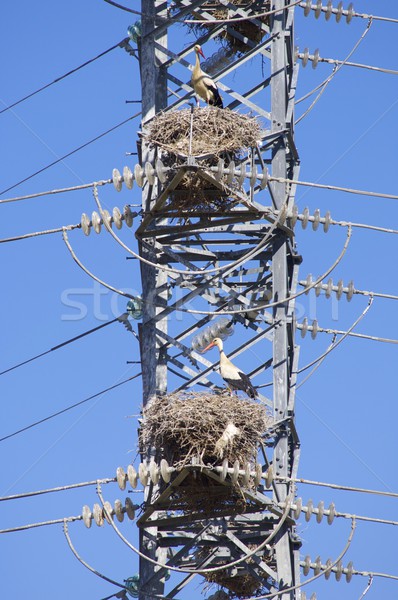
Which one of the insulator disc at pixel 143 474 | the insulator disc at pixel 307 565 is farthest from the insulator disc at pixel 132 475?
the insulator disc at pixel 307 565

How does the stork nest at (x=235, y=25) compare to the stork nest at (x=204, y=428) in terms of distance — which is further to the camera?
the stork nest at (x=235, y=25)

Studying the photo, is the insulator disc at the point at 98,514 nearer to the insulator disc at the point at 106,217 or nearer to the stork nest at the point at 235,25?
the insulator disc at the point at 106,217

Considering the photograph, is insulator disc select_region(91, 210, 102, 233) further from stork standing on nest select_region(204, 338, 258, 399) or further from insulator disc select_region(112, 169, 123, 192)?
stork standing on nest select_region(204, 338, 258, 399)

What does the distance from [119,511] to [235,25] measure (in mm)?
6704

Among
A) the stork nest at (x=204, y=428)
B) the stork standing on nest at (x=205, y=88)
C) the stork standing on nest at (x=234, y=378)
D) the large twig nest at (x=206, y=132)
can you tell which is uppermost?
the stork standing on nest at (x=205, y=88)

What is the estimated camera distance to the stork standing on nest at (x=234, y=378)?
68.7 ft

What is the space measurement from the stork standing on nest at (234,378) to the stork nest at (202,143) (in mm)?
1777

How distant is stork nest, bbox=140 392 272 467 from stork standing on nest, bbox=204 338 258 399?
2.28ft

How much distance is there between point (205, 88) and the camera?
22172 mm

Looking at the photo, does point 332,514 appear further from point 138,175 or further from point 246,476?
point 138,175

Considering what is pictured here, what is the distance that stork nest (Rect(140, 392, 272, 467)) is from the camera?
65.2 ft

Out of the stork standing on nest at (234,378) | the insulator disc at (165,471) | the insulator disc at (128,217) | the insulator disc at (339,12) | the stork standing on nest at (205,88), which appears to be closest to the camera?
the insulator disc at (165,471)

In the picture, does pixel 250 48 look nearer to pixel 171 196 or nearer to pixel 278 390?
pixel 171 196

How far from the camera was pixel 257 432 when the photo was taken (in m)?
20.0
